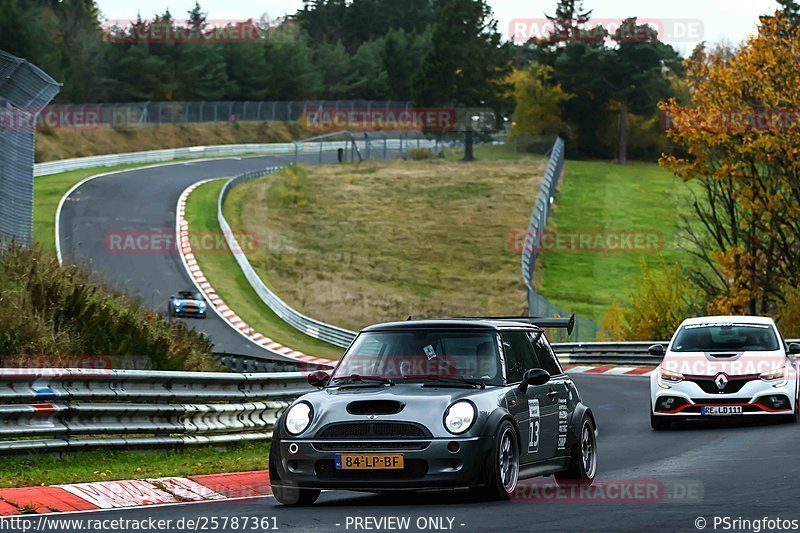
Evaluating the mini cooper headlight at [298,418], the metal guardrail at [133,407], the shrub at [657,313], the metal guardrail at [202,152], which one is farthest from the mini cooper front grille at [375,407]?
the metal guardrail at [202,152]

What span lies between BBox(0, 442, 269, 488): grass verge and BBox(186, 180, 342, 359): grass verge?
28.5 metres

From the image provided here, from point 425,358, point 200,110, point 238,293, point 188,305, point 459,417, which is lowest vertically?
point 238,293

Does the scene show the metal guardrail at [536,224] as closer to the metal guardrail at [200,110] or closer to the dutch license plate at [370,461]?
the metal guardrail at [200,110]

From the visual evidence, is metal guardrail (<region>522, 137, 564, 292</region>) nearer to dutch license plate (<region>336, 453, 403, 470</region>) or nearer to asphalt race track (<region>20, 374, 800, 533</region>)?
asphalt race track (<region>20, 374, 800, 533</region>)

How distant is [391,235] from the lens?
239ft

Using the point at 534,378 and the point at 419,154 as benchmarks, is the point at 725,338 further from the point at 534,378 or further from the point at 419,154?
the point at 419,154

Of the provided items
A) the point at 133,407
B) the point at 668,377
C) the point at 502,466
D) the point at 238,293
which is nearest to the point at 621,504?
the point at 502,466

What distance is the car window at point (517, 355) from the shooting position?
37.7 feet

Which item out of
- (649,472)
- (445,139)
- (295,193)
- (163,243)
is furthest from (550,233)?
(649,472)

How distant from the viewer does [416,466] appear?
10.2 meters

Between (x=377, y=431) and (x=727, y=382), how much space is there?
9606 mm

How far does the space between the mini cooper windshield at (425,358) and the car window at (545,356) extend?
1.05 m

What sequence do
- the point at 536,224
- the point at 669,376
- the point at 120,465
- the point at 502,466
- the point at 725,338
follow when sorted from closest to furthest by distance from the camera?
1. the point at 502,466
2. the point at 120,465
3. the point at 669,376
4. the point at 725,338
5. the point at 536,224

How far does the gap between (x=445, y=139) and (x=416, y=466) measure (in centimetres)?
9457
